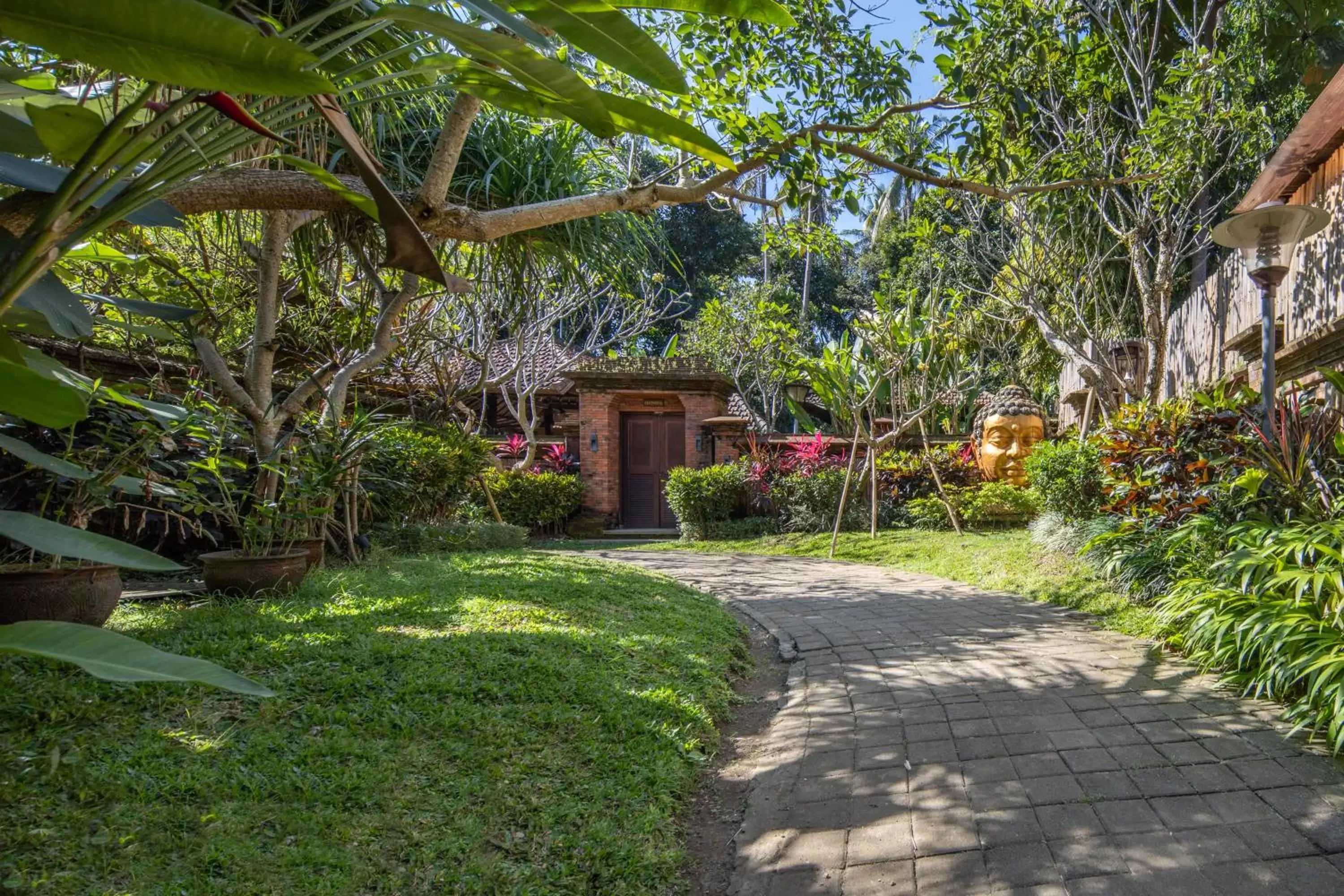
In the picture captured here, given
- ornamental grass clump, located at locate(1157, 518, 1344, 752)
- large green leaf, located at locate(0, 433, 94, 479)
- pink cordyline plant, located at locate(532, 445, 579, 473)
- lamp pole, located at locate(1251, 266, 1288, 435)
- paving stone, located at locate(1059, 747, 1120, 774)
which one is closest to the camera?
large green leaf, located at locate(0, 433, 94, 479)

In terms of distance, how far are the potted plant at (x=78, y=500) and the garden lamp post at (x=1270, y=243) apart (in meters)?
6.11

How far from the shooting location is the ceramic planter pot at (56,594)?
125 inches

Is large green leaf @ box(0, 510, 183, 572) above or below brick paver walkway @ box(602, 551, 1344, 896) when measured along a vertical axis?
above

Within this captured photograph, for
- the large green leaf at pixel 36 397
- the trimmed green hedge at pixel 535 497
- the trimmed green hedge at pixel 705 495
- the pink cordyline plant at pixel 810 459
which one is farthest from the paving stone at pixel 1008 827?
the trimmed green hedge at pixel 535 497

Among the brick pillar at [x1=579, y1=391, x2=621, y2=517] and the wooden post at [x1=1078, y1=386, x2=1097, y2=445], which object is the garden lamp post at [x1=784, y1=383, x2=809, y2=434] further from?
the wooden post at [x1=1078, y1=386, x2=1097, y2=445]

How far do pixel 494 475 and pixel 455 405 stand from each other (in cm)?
284

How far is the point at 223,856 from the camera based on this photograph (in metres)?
1.98

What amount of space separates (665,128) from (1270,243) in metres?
5.49

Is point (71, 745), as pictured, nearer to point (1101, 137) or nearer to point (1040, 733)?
point (1040, 733)

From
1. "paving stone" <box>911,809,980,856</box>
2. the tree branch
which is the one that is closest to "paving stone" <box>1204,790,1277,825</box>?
"paving stone" <box>911,809,980,856</box>

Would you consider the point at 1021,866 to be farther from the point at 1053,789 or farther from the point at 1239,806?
the point at 1239,806

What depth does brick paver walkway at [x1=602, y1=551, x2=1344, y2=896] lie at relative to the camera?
230 cm

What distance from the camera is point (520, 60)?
1.10 meters

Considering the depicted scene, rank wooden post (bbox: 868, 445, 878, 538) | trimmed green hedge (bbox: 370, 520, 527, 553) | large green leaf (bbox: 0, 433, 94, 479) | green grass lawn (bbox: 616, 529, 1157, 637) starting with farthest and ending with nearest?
wooden post (bbox: 868, 445, 878, 538) → trimmed green hedge (bbox: 370, 520, 527, 553) → green grass lawn (bbox: 616, 529, 1157, 637) → large green leaf (bbox: 0, 433, 94, 479)
